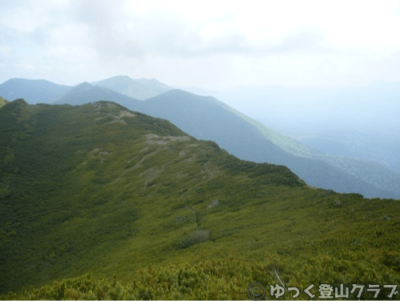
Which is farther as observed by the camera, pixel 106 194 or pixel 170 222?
pixel 106 194

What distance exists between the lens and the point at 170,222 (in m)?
48.0

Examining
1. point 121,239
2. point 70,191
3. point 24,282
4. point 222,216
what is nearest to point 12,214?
point 70,191

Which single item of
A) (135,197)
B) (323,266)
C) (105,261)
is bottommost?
(105,261)

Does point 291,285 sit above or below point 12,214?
above

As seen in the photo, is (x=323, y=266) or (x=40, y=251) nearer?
(x=323, y=266)

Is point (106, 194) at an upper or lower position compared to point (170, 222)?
lower

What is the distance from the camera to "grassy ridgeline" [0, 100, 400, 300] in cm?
1512

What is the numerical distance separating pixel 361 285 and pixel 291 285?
11.2ft

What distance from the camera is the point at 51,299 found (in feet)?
44.9

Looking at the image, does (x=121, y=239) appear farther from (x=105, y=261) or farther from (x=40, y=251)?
(x=40, y=251)

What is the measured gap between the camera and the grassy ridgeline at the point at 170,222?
15.1 metres

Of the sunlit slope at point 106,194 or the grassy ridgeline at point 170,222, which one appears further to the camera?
the sunlit slope at point 106,194

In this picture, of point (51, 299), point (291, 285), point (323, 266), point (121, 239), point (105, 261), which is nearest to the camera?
point (291, 285)

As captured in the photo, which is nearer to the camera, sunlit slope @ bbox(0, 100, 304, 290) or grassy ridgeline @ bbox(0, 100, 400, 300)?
grassy ridgeline @ bbox(0, 100, 400, 300)
